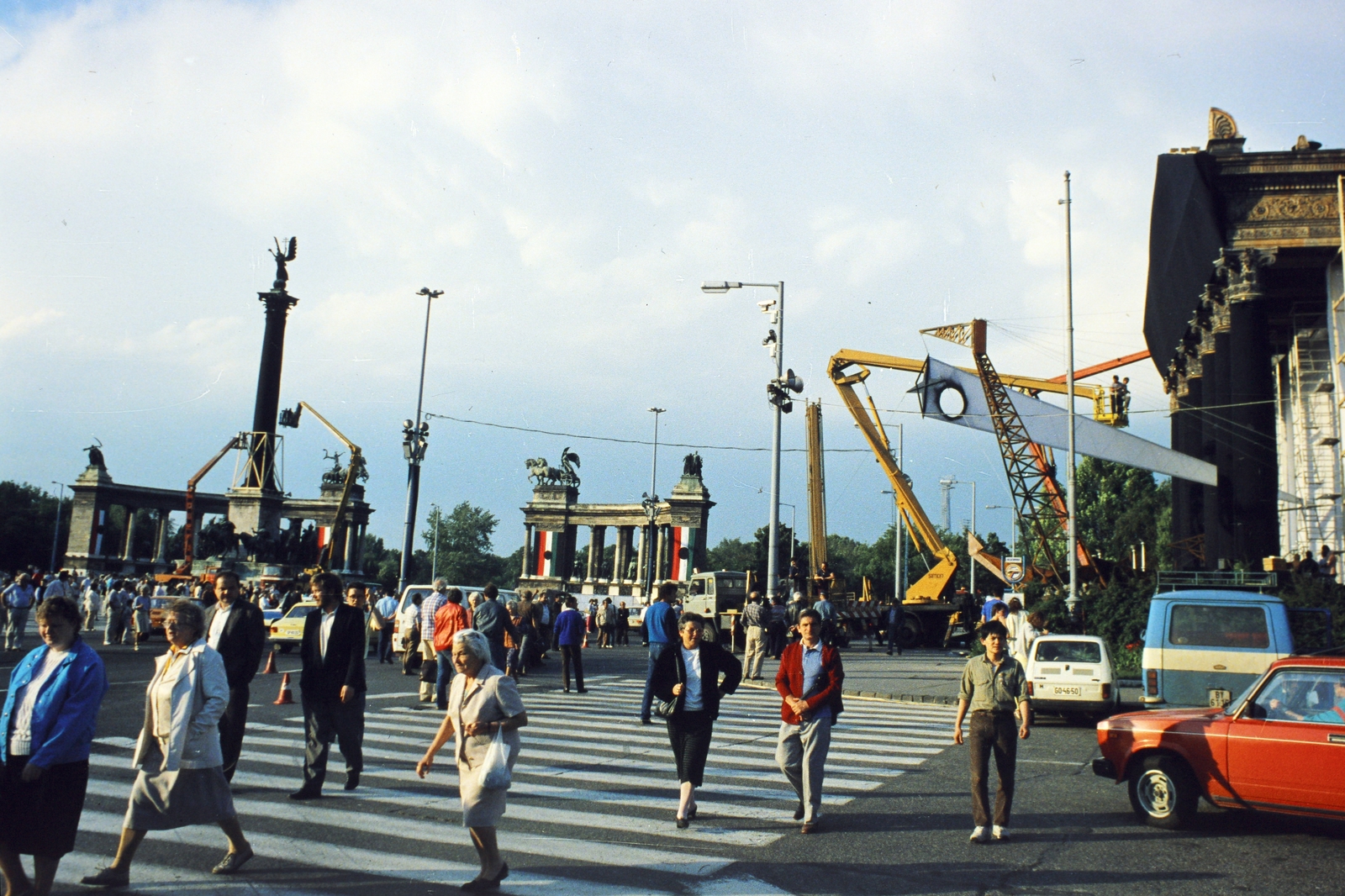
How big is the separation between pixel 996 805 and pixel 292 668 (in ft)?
59.3

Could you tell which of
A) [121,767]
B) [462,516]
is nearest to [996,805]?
[121,767]

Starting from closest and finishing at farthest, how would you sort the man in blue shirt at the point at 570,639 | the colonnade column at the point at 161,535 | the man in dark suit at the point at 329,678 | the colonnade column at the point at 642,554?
1. the man in dark suit at the point at 329,678
2. the man in blue shirt at the point at 570,639
3. the colonnade column at the point at 642,554
4. the colonnade column at the point at 161,535

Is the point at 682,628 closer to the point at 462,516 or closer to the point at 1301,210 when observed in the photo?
the point at 1301,210

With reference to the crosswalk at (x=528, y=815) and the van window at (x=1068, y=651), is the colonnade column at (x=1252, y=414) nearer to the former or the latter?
the van window at (x=1068, y=651)

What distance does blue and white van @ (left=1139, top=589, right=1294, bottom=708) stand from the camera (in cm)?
1316

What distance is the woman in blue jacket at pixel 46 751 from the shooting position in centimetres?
554

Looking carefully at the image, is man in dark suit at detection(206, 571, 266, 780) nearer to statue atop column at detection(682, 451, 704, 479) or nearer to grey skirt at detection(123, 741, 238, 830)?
grey skirt at detection(123, 741, 238, 830)

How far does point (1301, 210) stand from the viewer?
87.0ft

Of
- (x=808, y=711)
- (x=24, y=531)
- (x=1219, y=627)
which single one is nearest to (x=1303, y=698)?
(x=808, y=711)

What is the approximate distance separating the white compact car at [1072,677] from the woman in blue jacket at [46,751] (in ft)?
42.8

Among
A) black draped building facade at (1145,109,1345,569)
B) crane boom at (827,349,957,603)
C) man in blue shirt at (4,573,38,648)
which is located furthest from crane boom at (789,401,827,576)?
man in blue shirt at (4,573,38,648)

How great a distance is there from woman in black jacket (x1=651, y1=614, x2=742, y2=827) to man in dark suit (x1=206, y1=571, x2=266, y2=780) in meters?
3.13

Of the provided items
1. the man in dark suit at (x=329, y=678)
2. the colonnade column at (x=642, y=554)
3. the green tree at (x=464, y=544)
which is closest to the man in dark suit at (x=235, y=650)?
the man in dark suit at (x=329, y=678)

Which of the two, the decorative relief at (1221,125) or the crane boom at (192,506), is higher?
the decorative relief at (1221,125)
